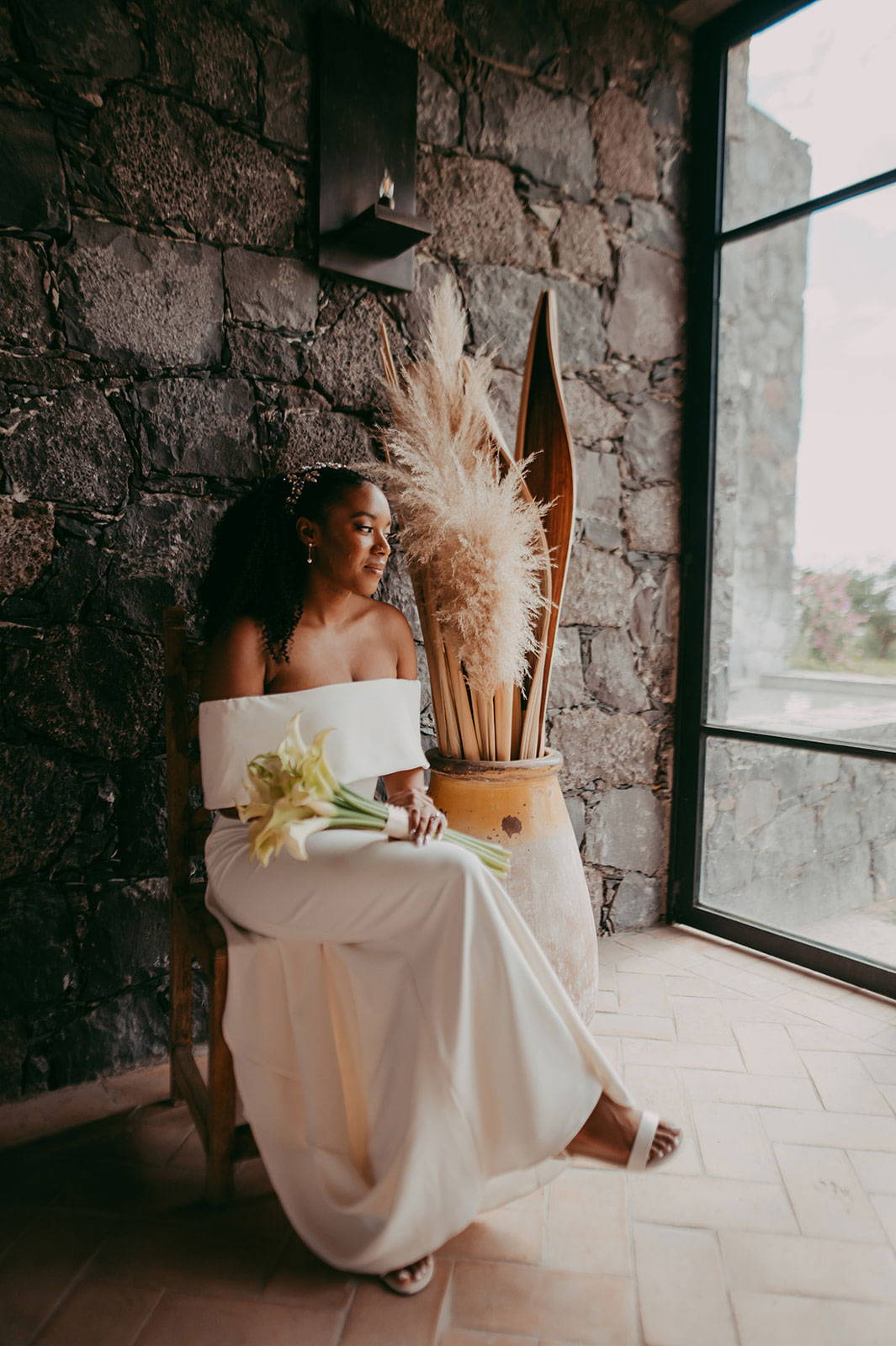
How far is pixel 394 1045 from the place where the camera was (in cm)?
150

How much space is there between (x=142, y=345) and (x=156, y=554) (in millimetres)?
505

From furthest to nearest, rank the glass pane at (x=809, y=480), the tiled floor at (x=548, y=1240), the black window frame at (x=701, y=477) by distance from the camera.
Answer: the black window frame at (x=701, y=477) → the glass pane at (x=809, y=480) → the tiled floor at (x=548, y=1240)

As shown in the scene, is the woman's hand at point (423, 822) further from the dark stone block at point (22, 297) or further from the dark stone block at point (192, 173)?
the dark stone block at point (192, 173)

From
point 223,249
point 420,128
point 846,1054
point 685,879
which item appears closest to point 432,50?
point 420,128

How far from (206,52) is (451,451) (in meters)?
1.20

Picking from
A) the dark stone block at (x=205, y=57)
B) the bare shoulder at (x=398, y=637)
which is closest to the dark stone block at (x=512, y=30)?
the dark stone block at (x=205, y=57)

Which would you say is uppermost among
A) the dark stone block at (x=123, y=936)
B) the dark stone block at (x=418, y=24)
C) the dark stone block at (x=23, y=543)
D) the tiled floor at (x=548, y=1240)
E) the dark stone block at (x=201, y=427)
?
the dark stone block at (x=418, y=24)

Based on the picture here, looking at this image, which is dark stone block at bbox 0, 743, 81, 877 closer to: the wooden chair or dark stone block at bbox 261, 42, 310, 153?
the wooden chair

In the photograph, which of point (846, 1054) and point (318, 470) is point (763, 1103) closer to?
point (846, 1054)

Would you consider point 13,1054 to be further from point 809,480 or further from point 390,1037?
point 809,480

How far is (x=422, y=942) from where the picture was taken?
150cm

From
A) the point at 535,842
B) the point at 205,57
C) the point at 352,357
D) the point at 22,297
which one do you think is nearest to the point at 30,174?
the point at 22,297

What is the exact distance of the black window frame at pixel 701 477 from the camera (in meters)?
2.91

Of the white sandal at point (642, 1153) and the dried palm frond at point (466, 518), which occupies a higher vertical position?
the dried palm frond at point (466, 518)
